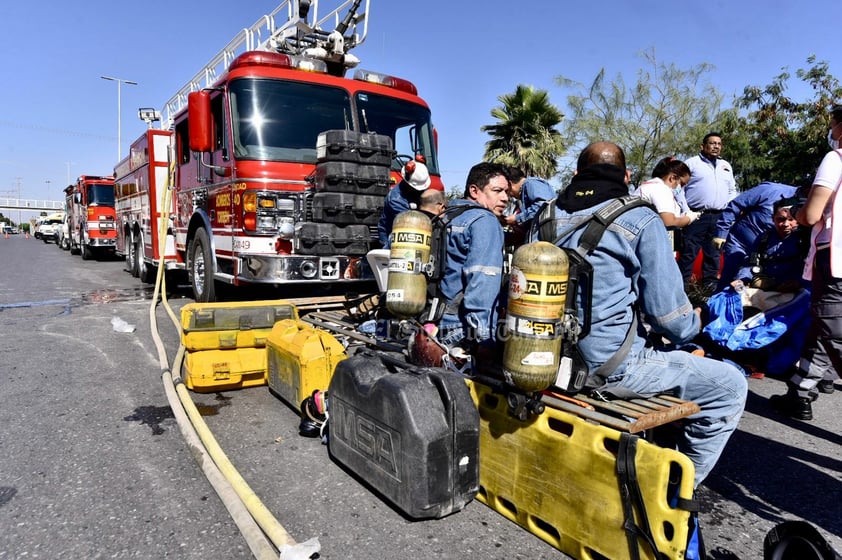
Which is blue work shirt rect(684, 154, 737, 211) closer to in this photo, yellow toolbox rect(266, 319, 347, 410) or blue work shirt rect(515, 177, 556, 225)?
blue work shirt rect(515, 177, 556, 225)

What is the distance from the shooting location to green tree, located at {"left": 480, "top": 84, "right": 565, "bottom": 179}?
22.7 m

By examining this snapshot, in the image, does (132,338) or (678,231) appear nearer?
(132,338)

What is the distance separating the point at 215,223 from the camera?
6.54 m

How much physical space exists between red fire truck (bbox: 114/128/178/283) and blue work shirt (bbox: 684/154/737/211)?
723cm

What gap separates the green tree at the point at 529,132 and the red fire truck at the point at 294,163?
16491 millimetres

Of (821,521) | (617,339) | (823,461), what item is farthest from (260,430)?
(823,461)

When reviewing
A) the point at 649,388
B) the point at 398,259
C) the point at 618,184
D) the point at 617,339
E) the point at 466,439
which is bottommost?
the point at 466,439

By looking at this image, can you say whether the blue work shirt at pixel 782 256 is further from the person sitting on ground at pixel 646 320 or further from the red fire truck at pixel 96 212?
the red fire truck at pixel 96 212

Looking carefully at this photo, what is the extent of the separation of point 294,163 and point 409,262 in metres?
3.07

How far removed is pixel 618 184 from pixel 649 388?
920 millimetres

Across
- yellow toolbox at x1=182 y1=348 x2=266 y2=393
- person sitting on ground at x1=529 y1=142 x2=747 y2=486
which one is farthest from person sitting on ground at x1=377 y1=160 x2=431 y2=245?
person sitting on ground at x1=529 y1=142 x2=747 y2=486

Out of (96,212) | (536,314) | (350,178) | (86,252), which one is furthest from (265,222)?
(86,252)

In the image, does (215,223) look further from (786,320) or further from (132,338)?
(786,320)

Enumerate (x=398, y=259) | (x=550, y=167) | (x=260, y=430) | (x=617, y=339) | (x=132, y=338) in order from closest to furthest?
(x=617, y=339) < (x=398, y=259) < (x=260, y=430) < (x=132, y=338) < (x=550, y=167)
